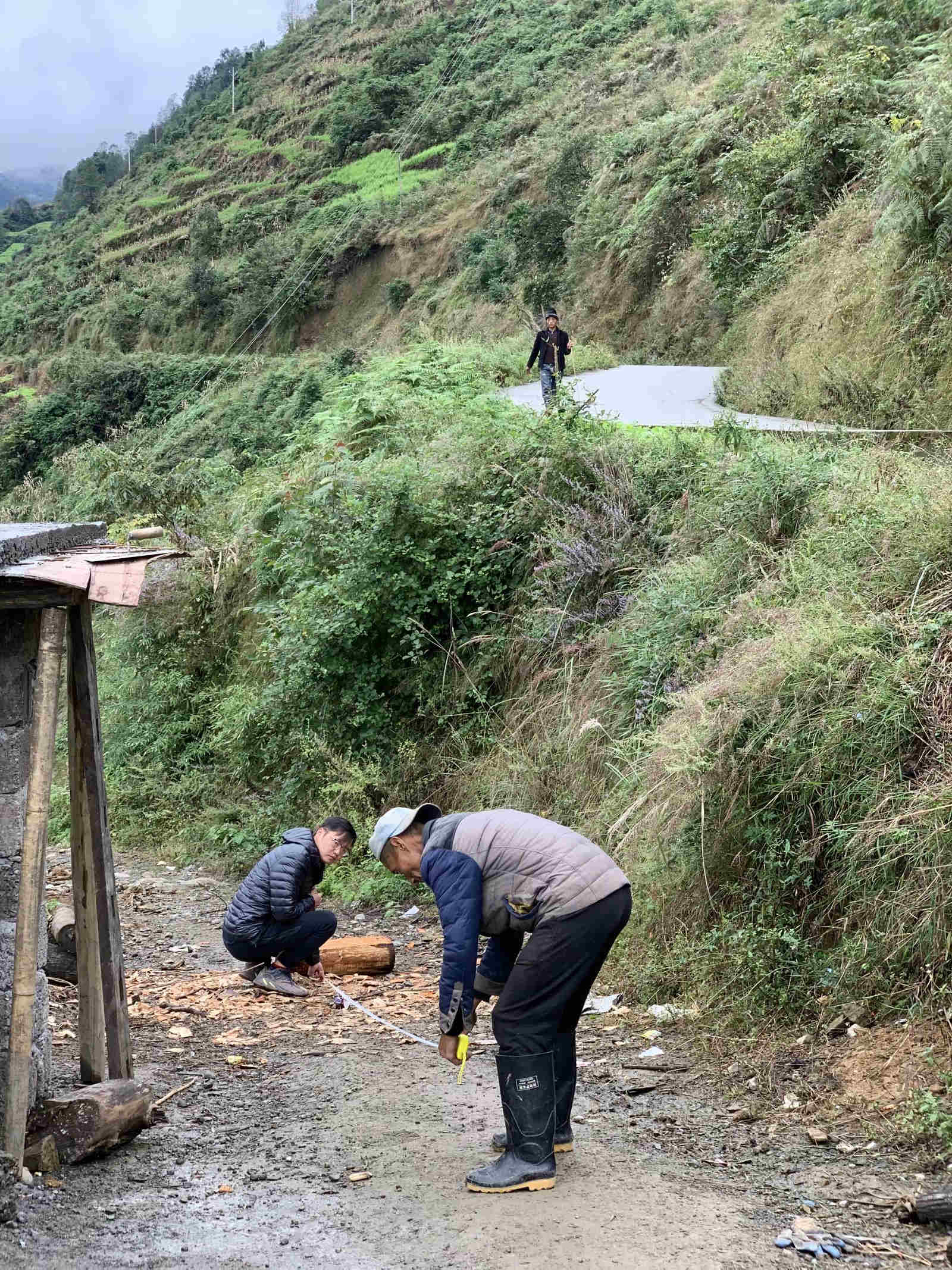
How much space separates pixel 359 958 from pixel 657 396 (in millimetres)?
10393

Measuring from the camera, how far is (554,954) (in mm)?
4348

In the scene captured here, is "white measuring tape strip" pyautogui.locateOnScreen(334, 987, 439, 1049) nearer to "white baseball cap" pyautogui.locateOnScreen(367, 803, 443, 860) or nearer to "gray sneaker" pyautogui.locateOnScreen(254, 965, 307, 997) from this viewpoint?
"gray sneaker" pyautogui.locateOnScreen(254, 965, 307, 997)

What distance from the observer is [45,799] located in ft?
15.0

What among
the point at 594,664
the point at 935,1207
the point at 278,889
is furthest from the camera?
the point at 594,664

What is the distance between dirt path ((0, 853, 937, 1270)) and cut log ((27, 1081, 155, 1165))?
0.28 ft

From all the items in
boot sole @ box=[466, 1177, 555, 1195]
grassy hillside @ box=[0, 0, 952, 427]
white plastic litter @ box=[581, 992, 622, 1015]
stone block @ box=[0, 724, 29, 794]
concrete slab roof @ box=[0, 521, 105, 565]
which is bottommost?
white plastic litter @ box=[581, 992, 622, 1015]

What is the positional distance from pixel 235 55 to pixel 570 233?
6860 centimetres

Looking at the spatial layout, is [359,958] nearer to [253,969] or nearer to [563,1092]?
[253,969]

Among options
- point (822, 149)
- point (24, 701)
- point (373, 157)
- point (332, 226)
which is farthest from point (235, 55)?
point (24, 701)

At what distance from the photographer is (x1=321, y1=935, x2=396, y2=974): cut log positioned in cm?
746

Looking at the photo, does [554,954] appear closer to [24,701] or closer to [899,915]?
[899,915]

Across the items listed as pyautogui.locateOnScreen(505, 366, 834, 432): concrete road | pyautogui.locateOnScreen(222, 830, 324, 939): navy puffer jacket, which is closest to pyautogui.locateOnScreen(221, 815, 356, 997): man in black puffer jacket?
pyautogui.locateOnScreen(222, 830, 324, 939): navy puffer jacket

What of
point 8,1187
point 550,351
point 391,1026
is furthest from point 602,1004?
point 550,351

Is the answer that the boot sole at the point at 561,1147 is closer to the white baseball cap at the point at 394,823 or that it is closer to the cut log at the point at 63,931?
the white baseball cap at the point at 394,823
